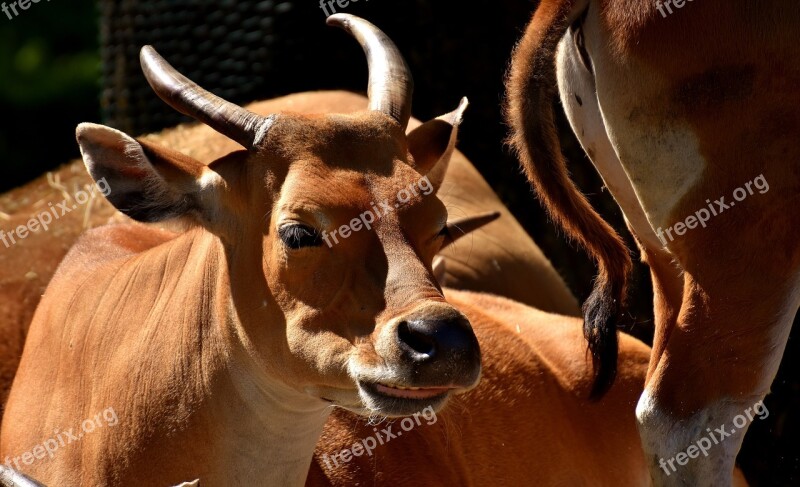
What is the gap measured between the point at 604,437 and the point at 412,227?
2028 millimetres

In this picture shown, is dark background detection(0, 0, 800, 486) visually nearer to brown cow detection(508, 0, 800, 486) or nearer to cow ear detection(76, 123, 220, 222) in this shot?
brown cow detection(508, 0, 800, 486)

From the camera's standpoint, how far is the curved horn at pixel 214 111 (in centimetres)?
375

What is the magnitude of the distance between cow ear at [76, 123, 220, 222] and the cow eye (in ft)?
1.15

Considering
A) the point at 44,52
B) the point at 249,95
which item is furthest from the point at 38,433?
the point at 44,52

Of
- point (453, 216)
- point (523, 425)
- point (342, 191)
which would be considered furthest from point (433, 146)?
point (453, 216)

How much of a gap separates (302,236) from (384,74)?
87 centimetres

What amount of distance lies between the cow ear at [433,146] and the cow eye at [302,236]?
2.06 feet

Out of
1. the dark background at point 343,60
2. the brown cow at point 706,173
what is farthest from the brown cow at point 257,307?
the dark background at point 343,60

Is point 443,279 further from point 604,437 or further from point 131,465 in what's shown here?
point 131,465

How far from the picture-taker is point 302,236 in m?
3.57

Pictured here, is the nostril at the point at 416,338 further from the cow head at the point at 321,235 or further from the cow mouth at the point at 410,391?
the cow mouth at the point at 410,391

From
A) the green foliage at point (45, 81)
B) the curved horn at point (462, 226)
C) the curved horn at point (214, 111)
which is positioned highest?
the curved horn at point (214, 111)

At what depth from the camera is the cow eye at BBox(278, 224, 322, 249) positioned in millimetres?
3568

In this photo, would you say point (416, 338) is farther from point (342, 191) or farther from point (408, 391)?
point (342, 191)
